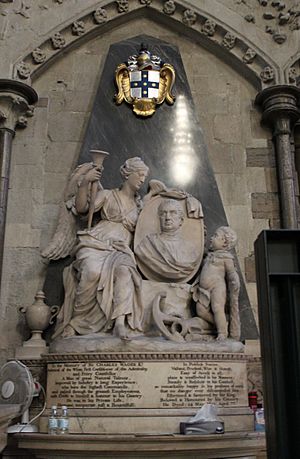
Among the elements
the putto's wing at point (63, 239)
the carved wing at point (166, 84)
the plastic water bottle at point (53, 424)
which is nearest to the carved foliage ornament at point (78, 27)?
the carved wing at point (166, 84)

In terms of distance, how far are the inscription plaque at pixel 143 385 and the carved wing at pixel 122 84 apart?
2.98 m

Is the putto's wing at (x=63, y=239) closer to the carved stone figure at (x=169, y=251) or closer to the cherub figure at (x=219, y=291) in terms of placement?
the carved stone figure at (x=169, y=251)

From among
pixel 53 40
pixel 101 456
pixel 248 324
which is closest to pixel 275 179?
pixel 248 324

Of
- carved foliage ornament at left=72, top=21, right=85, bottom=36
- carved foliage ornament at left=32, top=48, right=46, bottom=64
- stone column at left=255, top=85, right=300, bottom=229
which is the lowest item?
stone column at left=255, top=85, right=300, bottom=229

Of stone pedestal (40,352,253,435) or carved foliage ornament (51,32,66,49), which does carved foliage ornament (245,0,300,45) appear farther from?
stone pedestal (40,352,253,435)

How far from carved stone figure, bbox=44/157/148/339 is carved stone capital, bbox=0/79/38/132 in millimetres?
1182

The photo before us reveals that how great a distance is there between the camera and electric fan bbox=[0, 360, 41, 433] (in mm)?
4166

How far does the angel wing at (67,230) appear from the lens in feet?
16.8

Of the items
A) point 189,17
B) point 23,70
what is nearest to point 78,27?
point 23,70

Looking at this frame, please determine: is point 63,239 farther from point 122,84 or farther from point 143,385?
point 122,84

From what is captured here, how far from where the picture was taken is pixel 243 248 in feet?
18.6

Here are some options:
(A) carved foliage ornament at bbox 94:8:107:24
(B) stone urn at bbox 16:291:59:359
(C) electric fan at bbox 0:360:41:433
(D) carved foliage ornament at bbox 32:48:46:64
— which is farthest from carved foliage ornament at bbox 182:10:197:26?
(C) electric fan at bbox 0:360:41:433

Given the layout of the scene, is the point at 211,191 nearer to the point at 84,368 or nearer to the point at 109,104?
the point at 109,104

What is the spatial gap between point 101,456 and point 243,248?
265 centimetres
